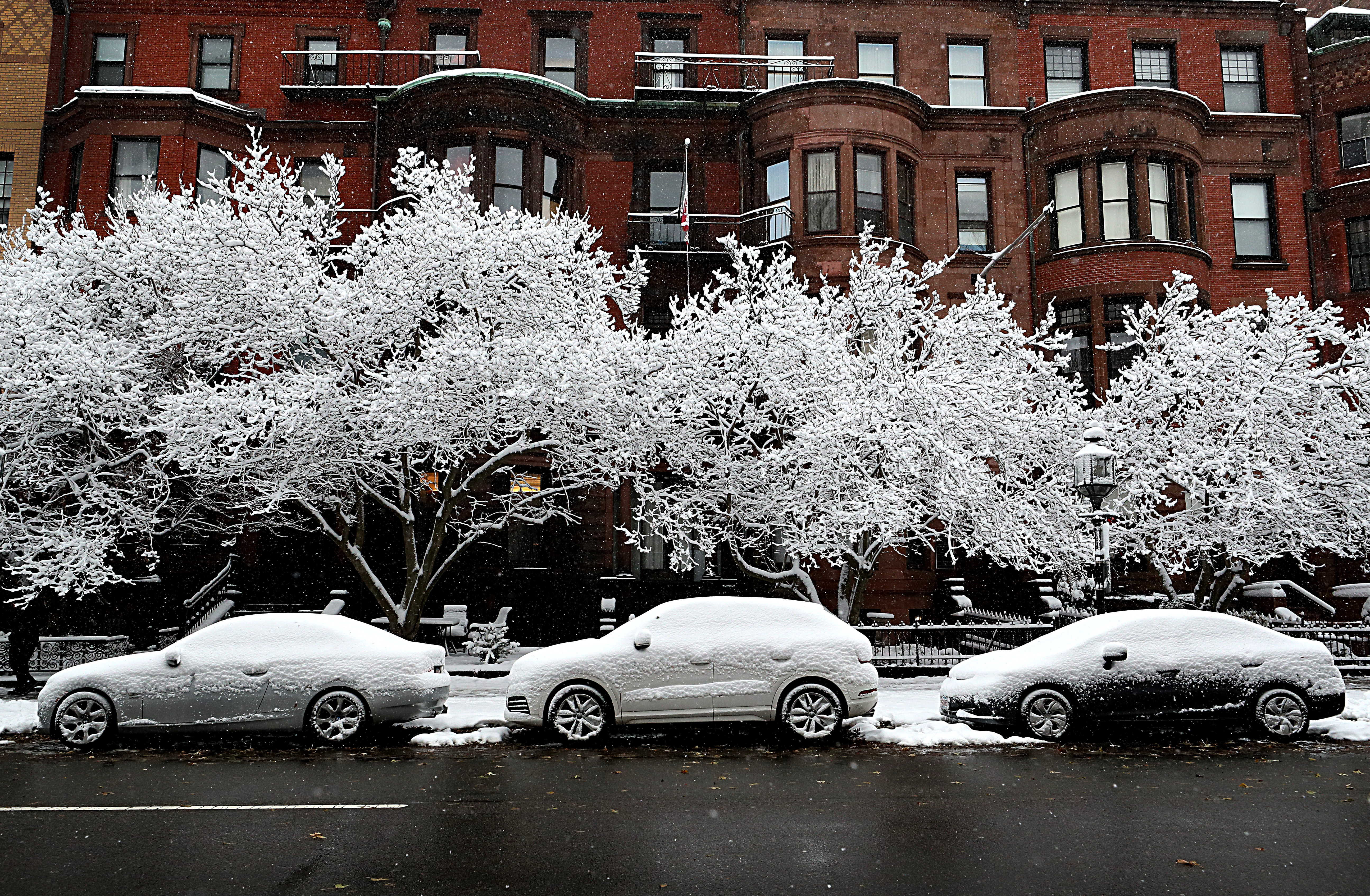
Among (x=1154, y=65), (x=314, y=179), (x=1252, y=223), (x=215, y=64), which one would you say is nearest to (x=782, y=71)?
(x=1154, y=65)

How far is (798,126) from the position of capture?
23.8 metres

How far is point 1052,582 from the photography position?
22.6 meters

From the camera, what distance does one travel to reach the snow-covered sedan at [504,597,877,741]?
36.0 ft

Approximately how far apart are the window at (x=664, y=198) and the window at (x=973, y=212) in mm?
7430

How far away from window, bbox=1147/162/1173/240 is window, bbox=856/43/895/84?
7.19m

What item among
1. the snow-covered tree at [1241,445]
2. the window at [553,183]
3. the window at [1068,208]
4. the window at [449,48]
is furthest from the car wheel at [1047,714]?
the window at [449,48]

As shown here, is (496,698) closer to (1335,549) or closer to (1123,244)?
(1335,549)

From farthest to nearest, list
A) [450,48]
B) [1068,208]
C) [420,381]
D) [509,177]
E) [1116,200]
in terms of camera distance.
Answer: [450,48]
[1068,208]
[1116,200]
[509,177]
[420,381]

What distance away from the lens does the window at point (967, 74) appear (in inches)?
1034

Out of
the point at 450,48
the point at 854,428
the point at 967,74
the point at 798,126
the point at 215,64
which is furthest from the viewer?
the point at 967,74

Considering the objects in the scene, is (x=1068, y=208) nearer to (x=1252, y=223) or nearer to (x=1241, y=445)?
(x=1252, y=223)

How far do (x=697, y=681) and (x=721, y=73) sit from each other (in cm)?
1968

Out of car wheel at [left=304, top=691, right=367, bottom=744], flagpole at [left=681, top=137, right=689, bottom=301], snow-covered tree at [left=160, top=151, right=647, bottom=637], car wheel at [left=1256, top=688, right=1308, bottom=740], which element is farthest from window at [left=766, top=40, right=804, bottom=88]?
car wheel at [left=304, top=691, right=367, bottom=744]

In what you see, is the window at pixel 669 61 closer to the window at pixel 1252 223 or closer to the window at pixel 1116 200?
the window at pixel 1116 200
